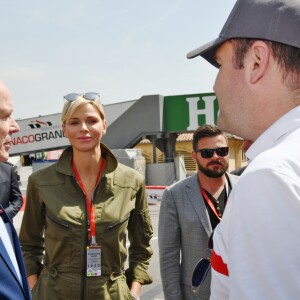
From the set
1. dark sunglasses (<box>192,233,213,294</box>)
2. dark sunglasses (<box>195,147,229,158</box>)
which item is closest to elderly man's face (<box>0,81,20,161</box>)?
dark sunglasses (<box>192,233,213,294</box>)

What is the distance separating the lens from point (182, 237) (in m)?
3.07

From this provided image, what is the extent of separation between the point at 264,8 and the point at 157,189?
14156 millimetres

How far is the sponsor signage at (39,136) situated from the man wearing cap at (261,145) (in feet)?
76.5

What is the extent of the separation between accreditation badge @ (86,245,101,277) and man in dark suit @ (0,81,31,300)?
0.64 metres

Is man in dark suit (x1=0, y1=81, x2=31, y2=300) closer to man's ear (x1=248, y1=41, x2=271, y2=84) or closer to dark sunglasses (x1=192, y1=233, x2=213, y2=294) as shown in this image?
dark sunglasses (x1=192, y1=233, x2=213, y2=294)

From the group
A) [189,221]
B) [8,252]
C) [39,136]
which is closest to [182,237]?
[189,221]

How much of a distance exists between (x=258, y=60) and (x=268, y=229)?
514 millimetres

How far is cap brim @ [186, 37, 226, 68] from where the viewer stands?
4.01ft

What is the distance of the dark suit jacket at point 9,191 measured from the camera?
602 cm

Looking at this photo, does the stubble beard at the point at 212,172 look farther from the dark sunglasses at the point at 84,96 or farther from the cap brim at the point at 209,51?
the cap brim at the point at 209,51

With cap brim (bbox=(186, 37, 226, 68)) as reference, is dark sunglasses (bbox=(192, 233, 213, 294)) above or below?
below

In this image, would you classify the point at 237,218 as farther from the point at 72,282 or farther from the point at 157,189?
the point at 157,189

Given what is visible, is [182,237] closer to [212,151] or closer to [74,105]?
[212,151]

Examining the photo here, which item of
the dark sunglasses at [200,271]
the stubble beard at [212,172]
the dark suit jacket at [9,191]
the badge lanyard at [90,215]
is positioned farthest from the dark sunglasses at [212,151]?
the dark suit jacket at [9,191]
